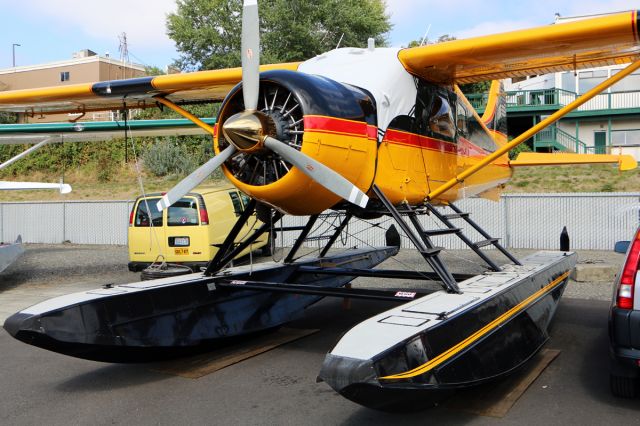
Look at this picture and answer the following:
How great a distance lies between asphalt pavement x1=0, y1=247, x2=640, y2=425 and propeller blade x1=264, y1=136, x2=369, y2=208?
68.8 inches

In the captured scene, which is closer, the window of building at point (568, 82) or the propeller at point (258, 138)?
the propeller at point (258, 138)

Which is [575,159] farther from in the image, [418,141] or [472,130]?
[418,141]

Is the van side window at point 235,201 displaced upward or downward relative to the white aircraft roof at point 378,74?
downward

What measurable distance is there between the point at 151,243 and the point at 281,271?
5516 millimetres

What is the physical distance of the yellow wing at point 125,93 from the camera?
24.9 feet

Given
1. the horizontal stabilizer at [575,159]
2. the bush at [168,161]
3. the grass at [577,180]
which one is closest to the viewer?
the horizontal stabilizer at [575,159]

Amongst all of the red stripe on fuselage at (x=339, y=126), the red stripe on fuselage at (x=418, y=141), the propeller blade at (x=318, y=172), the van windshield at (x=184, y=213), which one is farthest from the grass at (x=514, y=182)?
the propeller blade at (x=318, y=172)

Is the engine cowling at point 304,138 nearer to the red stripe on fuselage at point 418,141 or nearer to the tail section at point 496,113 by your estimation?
the red stripe on fuselage at point 418,141

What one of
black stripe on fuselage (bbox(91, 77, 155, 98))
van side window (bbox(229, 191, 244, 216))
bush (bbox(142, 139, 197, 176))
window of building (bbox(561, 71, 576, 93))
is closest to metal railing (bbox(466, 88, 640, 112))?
window of building (bbox(561, 71, 576, 93))

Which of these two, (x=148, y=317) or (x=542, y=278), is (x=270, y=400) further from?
(x=542, y=278)

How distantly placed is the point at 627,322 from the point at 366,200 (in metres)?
2.22

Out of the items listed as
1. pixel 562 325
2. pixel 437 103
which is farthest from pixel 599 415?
pixel 437 103

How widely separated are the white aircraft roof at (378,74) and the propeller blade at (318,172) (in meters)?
1.09

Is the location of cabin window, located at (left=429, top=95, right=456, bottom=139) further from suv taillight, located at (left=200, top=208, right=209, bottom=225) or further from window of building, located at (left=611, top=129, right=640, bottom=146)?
window of building, located at (left=611, top=129, right=640, bottom=146)
